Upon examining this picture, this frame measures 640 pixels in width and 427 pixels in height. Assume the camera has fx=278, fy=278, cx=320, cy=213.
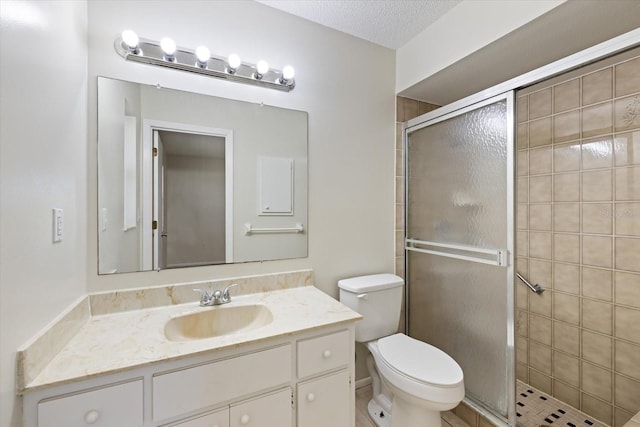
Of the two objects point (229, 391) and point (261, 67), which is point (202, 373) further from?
point (261, 67)

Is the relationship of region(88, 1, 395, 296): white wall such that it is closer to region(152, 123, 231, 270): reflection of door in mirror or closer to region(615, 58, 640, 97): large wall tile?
region(152, 123, 231, 270): reflection of door in mirror

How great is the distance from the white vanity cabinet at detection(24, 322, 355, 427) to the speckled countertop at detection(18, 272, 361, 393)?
27 mm

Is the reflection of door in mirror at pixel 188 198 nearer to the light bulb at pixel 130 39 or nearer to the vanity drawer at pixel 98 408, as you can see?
the light bulb at pixel 130 39

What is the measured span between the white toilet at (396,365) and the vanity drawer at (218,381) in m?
0.63

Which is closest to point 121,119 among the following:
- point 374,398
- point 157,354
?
point 157,354

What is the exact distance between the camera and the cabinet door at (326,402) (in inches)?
45.7

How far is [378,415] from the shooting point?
170cm

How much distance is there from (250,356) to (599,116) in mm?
2406

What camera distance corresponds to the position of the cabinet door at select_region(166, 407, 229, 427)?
3.13ft

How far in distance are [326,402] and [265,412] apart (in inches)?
10.9

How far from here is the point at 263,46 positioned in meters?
1.62

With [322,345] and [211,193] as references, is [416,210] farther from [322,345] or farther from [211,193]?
[211,193]

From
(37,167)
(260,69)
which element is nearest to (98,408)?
(37,167)

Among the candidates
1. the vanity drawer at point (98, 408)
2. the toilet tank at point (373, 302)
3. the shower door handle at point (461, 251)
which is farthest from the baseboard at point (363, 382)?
the vanity drawer at point (98, 408)
